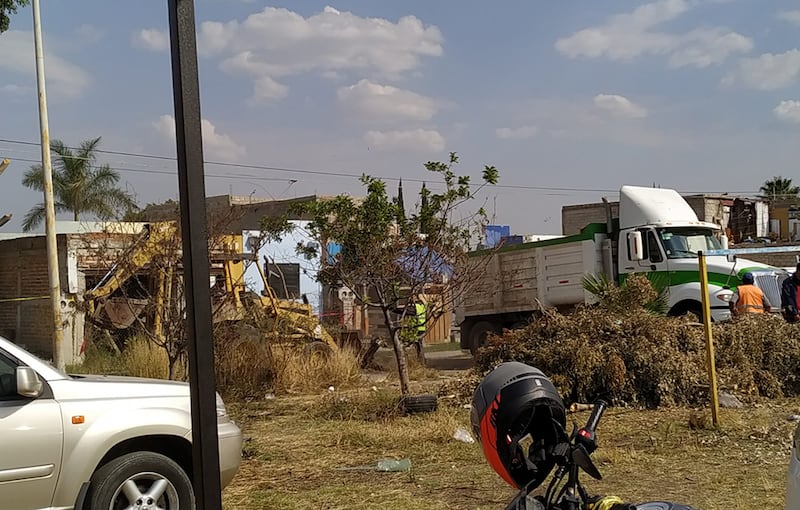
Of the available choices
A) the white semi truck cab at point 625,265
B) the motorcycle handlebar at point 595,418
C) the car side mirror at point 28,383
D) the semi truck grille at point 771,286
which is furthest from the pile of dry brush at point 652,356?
the motorcycle handlebar at point 595,418

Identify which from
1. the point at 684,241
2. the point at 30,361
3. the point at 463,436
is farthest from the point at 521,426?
the point at 684,241

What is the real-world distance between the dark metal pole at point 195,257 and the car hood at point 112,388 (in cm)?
219

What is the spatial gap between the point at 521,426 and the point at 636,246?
1393cm

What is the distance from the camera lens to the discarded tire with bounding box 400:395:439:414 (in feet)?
34.3

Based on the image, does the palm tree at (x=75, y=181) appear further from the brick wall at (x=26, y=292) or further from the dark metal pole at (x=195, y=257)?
the dark metal pole at (x=195, y=257)

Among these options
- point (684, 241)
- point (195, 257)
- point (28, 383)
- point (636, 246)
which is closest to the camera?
point (195, 257)

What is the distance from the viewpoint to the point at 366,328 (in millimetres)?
19047

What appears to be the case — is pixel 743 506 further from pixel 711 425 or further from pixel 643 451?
pixel 711 425

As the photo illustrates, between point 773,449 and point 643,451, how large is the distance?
1.24 meters

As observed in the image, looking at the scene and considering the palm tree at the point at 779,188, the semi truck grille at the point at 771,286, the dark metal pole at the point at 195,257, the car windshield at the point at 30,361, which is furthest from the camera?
the palm tree at the point at 779,188

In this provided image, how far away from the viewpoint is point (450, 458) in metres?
8.23

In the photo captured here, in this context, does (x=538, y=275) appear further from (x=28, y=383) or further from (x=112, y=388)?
(x=28, y=383)

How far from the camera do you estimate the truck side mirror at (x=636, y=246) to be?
16.1 meters

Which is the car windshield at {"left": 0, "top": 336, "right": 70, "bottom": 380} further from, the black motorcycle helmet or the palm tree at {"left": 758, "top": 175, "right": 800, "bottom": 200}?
the palm tree at {"left": 758, "top": 175, "right": 800, "bottom": 200}
